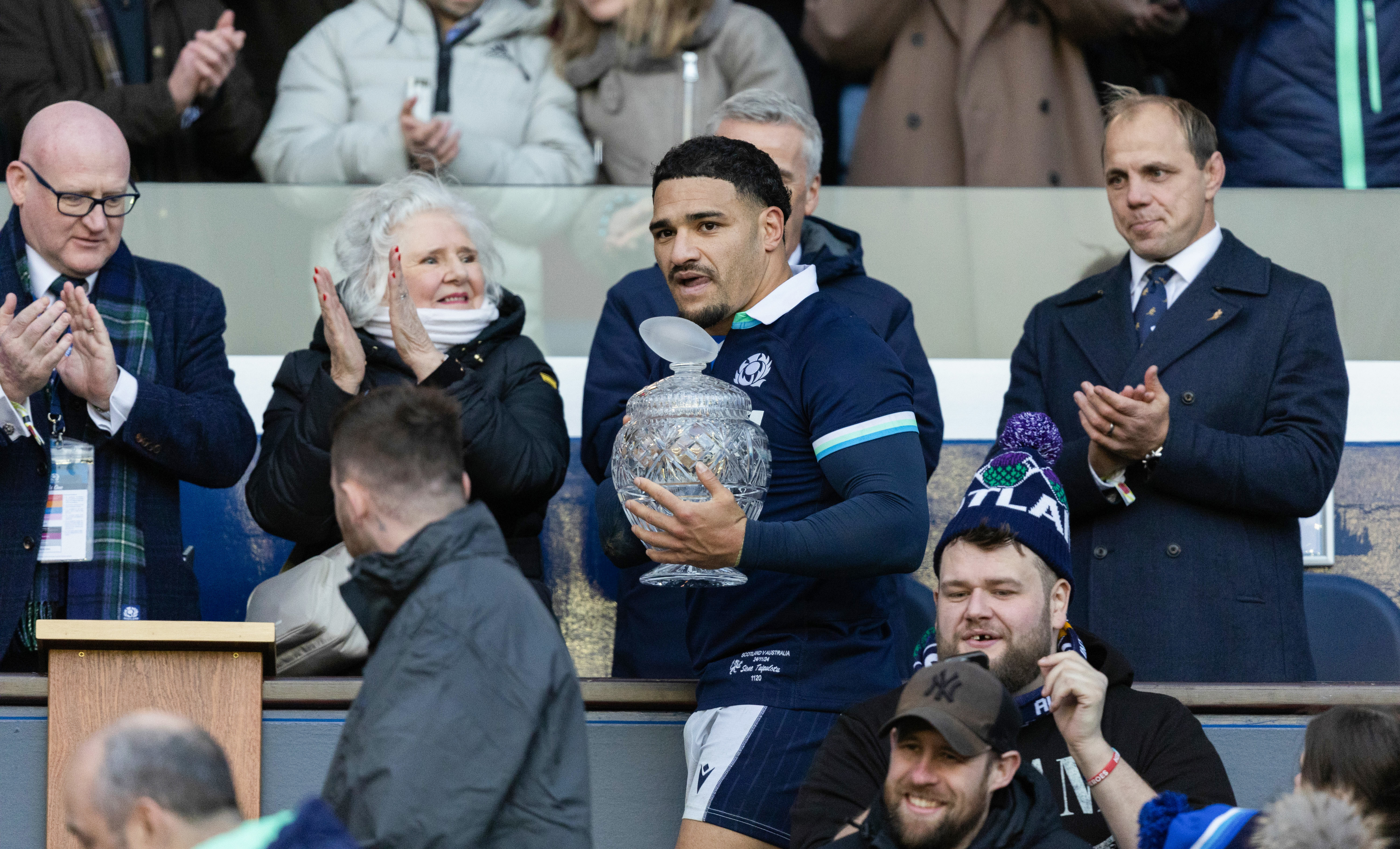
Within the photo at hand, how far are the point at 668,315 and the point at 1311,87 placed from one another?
218cm

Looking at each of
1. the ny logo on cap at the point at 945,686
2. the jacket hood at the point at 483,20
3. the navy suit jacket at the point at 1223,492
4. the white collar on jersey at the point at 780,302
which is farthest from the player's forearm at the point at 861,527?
the jacket hood at the point at 483,20

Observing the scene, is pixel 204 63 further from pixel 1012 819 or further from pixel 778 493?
pixel 1012 819

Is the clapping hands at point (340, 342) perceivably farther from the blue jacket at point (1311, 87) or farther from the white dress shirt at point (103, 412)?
the blue jacket at point (1311, 87)

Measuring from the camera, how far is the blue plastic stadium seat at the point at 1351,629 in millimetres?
4707

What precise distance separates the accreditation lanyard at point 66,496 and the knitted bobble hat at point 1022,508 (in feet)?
5.81

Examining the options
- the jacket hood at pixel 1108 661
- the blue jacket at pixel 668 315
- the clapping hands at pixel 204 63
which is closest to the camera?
the jacket hood at pixel 1108 661

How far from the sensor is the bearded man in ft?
9.52

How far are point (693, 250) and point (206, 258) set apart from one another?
9.03 feet

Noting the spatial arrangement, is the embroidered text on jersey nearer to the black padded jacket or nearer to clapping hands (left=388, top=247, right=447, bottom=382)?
the black padded jacket

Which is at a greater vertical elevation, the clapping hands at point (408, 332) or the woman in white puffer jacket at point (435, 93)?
the woman in white puffer jacket at point (435, 93)

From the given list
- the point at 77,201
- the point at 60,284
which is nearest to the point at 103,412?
the point at 60,284

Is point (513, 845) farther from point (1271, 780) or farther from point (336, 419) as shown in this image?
point (1271, 780)

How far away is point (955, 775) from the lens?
2598 millimetres

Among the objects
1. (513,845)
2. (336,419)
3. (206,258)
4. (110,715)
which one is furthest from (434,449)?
(206,258)
